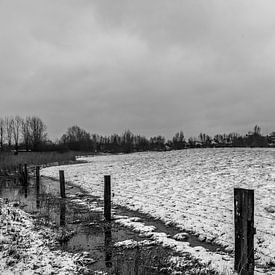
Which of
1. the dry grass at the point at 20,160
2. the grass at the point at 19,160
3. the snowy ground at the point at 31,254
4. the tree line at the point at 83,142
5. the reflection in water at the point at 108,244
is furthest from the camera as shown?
the tree line at the point at 83,142

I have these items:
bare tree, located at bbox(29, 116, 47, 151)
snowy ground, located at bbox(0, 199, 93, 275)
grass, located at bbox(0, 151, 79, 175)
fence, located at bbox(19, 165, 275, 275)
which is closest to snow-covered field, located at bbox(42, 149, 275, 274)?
fence, located at bbox(19, 165, 275, 275)

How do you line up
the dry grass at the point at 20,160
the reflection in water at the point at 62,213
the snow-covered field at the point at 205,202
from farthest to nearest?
the dry grass at the point at 20,160 → the reflection in water at the point at 62,213 → the snow-covered field at the point at 205,202

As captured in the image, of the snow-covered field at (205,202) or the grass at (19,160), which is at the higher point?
the grass at (19,160)

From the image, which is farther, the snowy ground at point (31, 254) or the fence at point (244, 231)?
the snowy ground at point (31, 254)

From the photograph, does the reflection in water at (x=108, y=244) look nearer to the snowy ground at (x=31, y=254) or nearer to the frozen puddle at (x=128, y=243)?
the frozen puddle at (x=128, y=243)

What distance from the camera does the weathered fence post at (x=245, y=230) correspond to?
591cm

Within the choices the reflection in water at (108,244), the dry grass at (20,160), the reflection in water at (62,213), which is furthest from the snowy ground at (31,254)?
the dry grass at (20,160)

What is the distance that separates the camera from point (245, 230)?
19.6 feet

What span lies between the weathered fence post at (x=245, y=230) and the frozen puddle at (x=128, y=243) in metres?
0.83

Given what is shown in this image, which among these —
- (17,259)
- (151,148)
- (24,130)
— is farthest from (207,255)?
(151,148)

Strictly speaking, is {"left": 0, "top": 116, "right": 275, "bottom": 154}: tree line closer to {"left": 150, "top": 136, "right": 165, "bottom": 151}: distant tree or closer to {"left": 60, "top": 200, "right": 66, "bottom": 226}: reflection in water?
{"left": 150, "top": 136, "right": 165, "bottom": 151}: distant tree

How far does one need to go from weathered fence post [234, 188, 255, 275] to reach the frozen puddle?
826 millimetres

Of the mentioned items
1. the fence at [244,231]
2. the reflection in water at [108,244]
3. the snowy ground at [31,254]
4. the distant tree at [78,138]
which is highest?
the distant tree at [78,138]

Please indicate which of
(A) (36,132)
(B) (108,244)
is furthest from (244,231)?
(A) (36,132)
